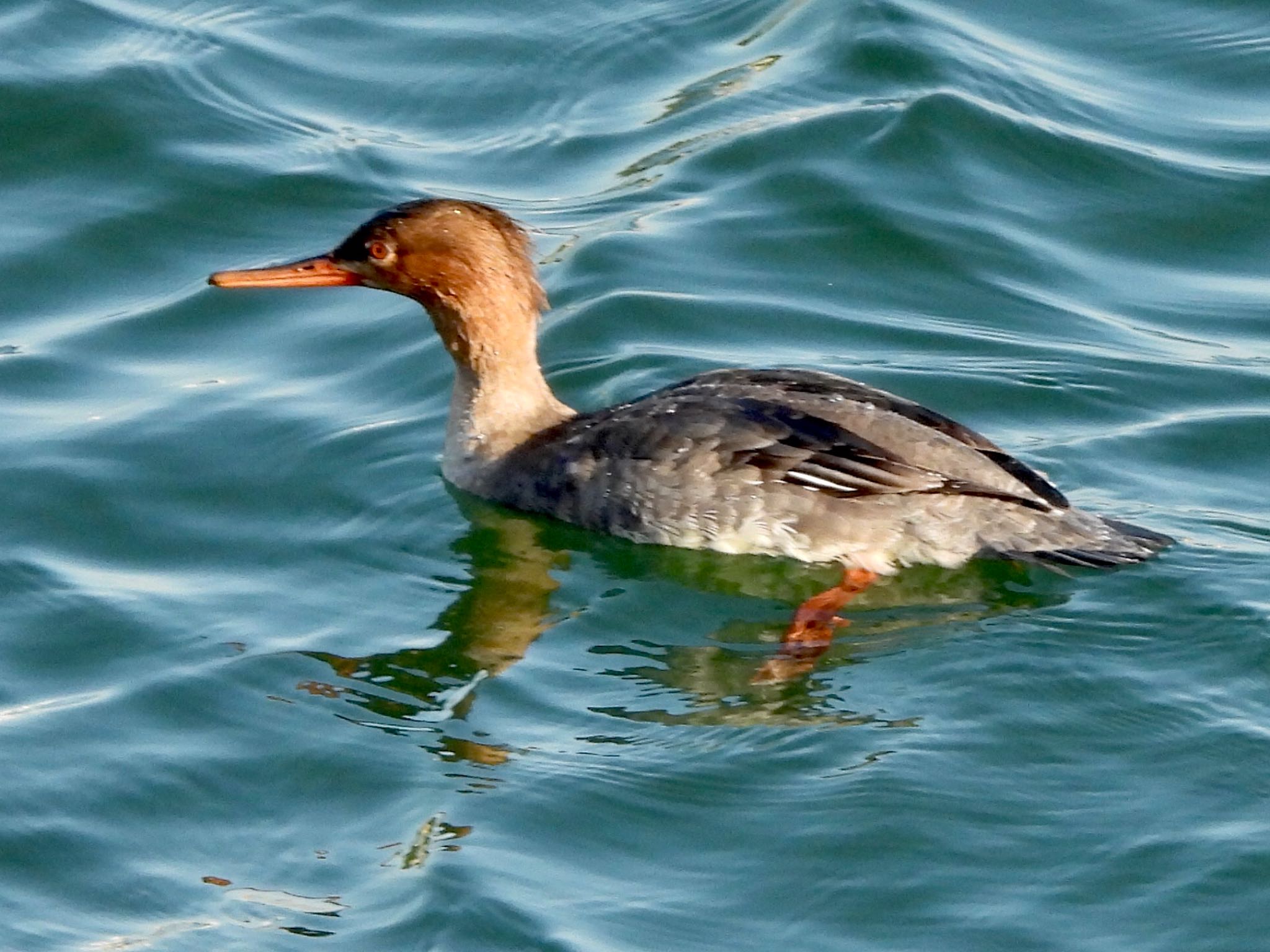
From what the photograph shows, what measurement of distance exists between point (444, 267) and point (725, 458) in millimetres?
1567

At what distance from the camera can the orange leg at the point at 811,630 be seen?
782cm

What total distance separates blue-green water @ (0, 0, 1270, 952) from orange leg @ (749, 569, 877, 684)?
0.29 feet

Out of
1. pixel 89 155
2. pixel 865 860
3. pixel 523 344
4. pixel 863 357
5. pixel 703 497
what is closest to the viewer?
pixel 865 860

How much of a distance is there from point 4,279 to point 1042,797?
6.42m

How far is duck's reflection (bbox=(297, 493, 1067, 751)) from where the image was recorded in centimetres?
759

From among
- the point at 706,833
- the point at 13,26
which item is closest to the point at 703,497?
the point at 706,833

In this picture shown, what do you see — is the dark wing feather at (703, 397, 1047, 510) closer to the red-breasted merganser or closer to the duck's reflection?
the red-breasted merganser

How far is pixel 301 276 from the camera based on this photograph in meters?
9.38

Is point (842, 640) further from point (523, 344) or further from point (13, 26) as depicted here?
point (13, 26)

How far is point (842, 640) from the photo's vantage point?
26.3ft

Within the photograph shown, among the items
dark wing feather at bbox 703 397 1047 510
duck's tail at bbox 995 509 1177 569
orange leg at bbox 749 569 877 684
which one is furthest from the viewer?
dark wing feather at bbox 703 397 1047 510

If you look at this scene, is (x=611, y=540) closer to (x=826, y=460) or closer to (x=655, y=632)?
(x=655, y=632)

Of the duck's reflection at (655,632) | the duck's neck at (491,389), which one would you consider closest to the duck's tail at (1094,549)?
the duck's reflection at (655,632)

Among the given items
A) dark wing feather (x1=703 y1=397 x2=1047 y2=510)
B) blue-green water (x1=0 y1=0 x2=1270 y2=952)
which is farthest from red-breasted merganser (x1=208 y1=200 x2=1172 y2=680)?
blue-green water (x1=0 y1=0 x2=1270 y2=952)
